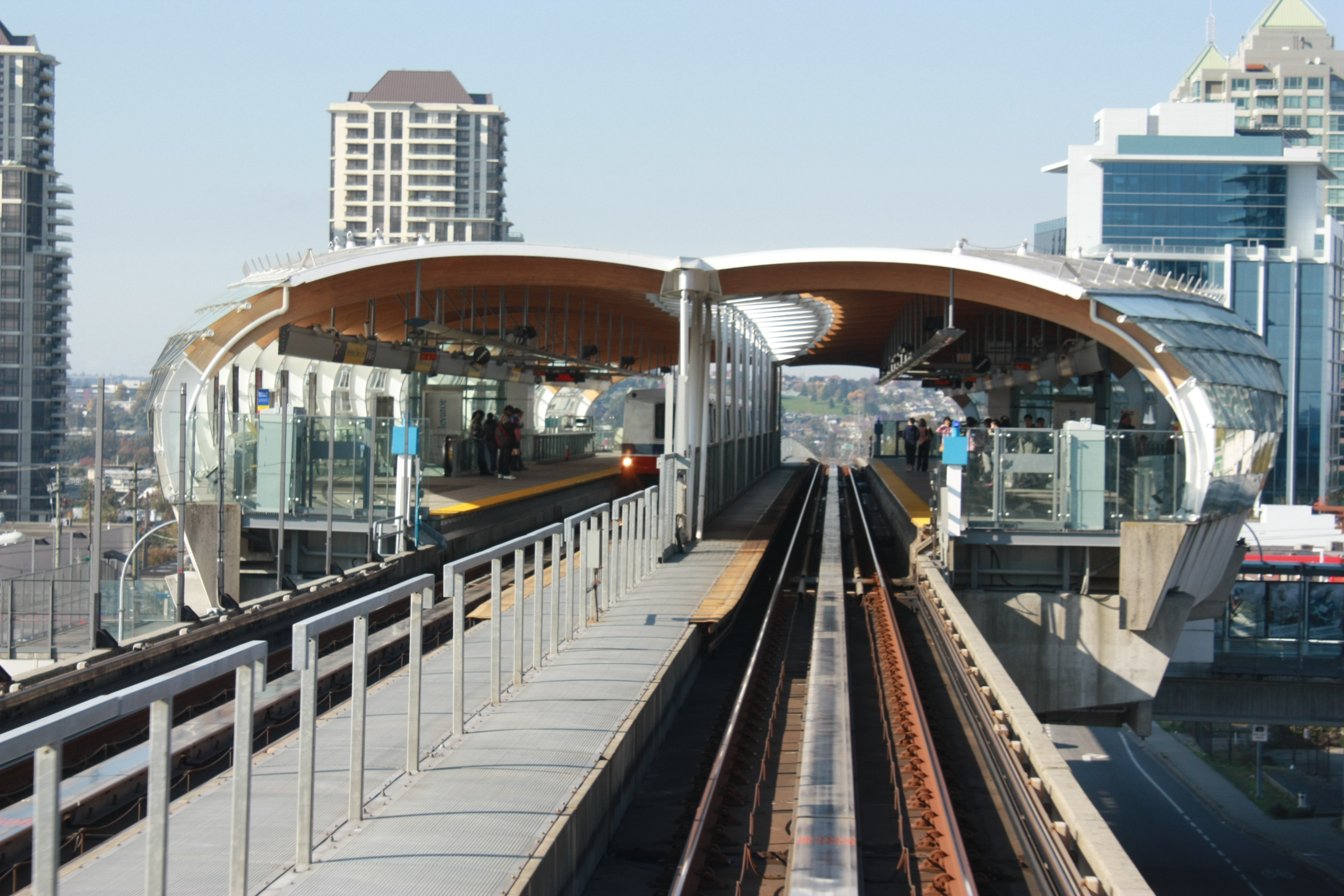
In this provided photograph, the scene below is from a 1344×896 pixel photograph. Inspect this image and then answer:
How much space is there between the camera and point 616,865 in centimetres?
645

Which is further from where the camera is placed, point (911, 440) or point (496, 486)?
point (911, 440)

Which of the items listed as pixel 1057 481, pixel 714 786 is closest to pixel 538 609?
pixel 714 786

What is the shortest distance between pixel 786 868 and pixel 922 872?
69 cm

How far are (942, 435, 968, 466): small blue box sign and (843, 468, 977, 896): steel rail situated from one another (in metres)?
2.58

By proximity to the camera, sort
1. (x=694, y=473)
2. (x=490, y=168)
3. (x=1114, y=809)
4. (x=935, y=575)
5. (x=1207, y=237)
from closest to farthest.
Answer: (x=935, y=575), (x=694, y=473), (x=1114, y=809), (x=1207, y=237), (x=490, y=168)

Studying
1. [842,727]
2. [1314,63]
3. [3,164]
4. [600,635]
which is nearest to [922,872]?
[842,727]

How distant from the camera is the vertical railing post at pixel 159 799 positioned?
402 centimetres

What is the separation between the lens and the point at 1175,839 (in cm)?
3338

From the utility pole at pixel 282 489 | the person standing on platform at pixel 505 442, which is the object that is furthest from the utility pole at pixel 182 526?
the person standing on platform at pixel 505 442

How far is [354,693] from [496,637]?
2234mm

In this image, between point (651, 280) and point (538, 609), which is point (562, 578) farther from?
point (651, 280)

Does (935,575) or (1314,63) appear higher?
(1314,63)

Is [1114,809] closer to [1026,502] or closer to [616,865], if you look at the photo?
[1026,502]

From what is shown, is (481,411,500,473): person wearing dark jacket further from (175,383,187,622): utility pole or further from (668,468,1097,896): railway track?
(668,468,1097,896): railway track
